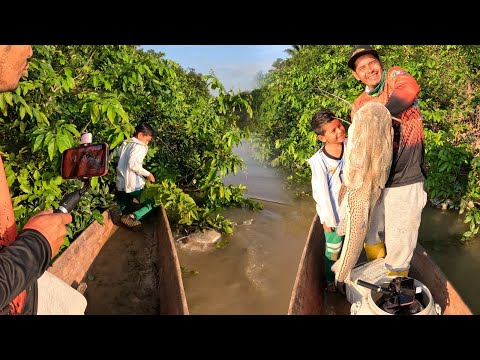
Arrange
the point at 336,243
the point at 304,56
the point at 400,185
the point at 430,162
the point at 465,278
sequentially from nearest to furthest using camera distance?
1. the point at 400,185
2. the point at 336,243
3. the point at 465,278
4. the point at 430,162
5. the point at 304,56

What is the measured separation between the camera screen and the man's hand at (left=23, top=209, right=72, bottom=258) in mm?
349

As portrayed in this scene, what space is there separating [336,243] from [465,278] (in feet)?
8.45

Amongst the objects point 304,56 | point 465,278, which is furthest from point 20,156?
point 304,56

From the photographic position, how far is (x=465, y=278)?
15.0 ft

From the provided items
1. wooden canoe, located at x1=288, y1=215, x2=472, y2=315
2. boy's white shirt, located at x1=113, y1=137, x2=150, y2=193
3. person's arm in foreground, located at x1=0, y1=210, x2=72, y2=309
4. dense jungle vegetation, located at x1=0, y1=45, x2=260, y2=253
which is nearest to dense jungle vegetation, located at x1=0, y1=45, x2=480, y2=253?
dense jungle vegetation, located at x1=0, y1=45, x2=260, y2=253

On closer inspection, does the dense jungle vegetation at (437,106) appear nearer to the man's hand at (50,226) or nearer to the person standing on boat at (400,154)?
the person standing on boat at (400,154)

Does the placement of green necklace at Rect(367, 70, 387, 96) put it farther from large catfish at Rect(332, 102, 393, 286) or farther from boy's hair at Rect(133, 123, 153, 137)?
boy's hair at Rect(133, 123, 153, 137)

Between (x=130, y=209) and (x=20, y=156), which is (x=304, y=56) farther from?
(x=20, y=156)

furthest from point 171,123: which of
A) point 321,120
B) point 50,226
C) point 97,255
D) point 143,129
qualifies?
point 50,226

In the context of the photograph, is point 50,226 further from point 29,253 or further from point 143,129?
point 143,129

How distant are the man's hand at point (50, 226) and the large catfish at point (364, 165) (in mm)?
1967

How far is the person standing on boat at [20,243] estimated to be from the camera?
1269 mm

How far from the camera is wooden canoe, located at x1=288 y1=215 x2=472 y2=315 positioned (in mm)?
2658

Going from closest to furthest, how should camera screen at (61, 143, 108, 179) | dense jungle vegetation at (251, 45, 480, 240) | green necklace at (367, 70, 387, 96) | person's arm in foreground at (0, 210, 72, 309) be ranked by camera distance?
person's arm in foreground at (0, 210, 72, 309)
camera screen at (61, 143, 108, 179)
green necklace at (367, 70, 387, 96)
dense jungle vegetation at (251, 45, 480, 240)
